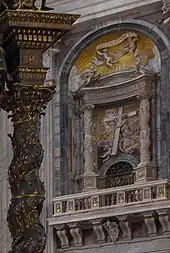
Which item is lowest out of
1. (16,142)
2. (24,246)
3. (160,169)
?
(24,246)

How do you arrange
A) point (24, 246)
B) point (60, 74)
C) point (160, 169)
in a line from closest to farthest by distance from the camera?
1. point (24, 246)
2. point (160, 169)
3. point (60, 74)

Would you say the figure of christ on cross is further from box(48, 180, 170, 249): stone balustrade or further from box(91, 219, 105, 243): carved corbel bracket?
box(91, 219, 105, 243): carved corbel bracket

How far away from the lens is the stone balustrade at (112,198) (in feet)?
74.0

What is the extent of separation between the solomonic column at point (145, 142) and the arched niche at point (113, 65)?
0.13m

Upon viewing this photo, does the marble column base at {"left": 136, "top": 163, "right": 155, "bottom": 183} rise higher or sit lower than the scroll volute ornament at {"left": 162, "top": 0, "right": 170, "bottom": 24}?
lower

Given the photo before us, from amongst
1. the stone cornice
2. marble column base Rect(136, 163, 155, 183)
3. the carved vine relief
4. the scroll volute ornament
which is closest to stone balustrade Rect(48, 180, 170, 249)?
marble column base Rect(136, 163, 155, 183)

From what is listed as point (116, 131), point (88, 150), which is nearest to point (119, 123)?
point (116, 131)

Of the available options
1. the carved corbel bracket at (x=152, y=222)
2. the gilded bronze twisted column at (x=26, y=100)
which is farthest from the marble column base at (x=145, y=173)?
the gilded bronze twisted column at (x=26, y=100)

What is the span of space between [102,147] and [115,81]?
1.19m

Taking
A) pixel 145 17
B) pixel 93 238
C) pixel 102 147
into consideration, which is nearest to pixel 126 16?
pixel 145 17

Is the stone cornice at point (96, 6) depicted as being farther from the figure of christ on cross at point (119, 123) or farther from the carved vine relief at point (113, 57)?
the figure of christ on cross at point (119, 123)

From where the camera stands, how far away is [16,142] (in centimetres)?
1438

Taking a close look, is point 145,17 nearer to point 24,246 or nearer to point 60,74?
point 60,74

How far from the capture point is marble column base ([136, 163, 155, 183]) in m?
23.0
